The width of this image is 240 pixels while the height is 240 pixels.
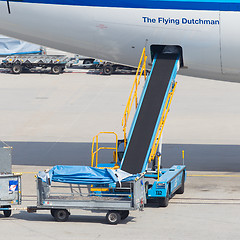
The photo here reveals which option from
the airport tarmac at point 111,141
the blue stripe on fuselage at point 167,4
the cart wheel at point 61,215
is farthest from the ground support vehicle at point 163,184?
the blue stripe on fuselage at point 167,4

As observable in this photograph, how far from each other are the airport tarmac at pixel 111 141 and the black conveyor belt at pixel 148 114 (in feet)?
4.88

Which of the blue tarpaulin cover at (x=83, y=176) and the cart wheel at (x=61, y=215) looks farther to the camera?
the blue tarpaulin cover at (x=83, y=176)

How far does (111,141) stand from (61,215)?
39.7ft

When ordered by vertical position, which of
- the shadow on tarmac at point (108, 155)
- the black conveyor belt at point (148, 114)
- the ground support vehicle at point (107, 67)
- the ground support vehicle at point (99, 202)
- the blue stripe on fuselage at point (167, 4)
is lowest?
the ground support vehicle at point (99, 202)

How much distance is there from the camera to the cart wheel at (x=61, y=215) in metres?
19.3

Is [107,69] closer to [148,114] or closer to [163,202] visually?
[148,114]

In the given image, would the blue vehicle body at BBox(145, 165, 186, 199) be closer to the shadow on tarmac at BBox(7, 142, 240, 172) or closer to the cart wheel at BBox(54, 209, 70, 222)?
the cart wheel at BBox(54, 209, 70, 222)

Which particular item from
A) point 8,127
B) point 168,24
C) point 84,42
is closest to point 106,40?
point 84,42

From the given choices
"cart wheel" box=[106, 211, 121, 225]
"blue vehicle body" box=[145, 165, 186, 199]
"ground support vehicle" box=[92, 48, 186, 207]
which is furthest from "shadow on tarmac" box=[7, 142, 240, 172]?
"cart wheel" box=[106, 211, 121, 225]

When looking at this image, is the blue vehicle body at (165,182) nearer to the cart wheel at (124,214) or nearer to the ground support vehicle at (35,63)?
the cart wheel at (124,214)

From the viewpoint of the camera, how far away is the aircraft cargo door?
22.4m

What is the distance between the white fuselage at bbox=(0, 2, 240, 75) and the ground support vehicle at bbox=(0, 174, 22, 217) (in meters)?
6.03

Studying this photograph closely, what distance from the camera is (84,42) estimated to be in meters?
23.6

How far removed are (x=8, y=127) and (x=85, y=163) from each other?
7668 millimetres
